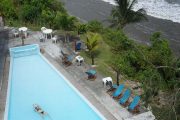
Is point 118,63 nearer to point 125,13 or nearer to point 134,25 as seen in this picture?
point 125,13

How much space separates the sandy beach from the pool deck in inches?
403

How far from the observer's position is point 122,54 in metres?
19.1

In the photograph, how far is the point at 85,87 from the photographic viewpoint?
1524 cm

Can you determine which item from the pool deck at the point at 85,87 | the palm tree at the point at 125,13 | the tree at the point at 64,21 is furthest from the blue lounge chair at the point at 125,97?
the palm tree at the point at 125,13

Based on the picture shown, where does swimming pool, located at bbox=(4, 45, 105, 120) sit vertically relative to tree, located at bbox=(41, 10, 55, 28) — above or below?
below

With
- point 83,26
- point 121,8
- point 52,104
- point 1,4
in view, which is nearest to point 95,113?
point 52,104

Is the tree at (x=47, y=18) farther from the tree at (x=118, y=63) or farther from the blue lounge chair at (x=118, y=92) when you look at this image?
the blue lounge chair at (x=118, y=92)

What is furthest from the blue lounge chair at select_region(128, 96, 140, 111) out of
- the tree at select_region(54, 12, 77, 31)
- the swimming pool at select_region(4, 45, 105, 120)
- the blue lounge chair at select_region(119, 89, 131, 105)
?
the tree at select_region(54, 12, 77, 31)

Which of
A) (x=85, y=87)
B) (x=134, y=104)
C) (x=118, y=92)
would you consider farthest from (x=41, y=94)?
(x=134, y=104)

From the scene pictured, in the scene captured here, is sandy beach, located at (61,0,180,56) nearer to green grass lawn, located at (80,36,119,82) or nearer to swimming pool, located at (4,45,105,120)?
green grass lawn, located at (80,36,119,82)

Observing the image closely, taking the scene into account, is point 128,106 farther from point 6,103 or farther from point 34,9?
point 34,9

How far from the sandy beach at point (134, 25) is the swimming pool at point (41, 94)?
1145cm

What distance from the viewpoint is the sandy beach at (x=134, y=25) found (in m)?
28.0

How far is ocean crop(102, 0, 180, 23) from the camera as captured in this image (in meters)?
32.3
